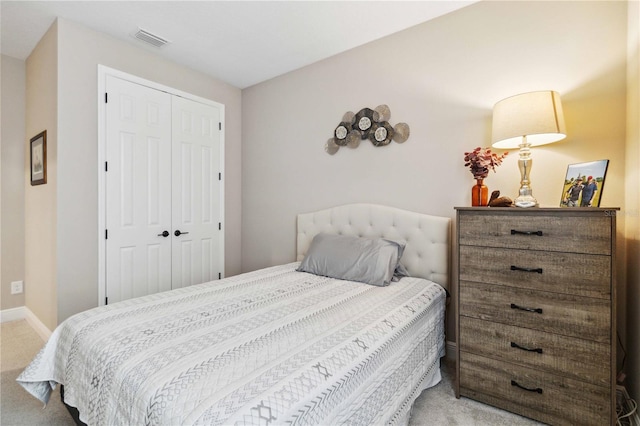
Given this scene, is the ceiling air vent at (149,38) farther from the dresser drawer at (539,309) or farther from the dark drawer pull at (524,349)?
the dark drawer pull at (524,349)

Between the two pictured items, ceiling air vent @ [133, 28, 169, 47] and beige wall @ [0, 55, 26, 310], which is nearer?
ceiling air vent @ [133, 28, 169, 47]

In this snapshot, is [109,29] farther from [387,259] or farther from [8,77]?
[387,259]

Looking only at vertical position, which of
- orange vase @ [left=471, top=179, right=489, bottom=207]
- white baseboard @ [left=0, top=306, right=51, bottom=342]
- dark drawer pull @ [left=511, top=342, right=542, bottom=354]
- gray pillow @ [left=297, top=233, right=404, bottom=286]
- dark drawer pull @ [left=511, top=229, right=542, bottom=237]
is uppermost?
orange vase @ [left=471, top=179, right=489, bottom=207]

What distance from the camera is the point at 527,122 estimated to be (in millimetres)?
1762

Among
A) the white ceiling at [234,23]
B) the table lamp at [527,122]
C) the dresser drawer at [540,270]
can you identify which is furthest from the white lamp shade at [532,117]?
the white ceiling at [234,23]

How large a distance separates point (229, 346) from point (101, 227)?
2135 millimetres

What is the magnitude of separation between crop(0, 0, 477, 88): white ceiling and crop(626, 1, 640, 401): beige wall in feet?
3.45

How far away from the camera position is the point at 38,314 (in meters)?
2.91

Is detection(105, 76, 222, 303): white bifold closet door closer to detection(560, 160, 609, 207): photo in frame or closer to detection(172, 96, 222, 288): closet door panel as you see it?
detection(172, 96, 222, 288): closet door panel

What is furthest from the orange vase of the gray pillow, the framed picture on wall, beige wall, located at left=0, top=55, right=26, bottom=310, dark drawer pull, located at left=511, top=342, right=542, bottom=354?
beige wall, located at left=0, top=55, right=26, bottom=310

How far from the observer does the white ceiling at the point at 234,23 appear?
231 centimetres

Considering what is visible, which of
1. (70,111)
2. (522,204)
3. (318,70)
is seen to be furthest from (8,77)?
(522,204)

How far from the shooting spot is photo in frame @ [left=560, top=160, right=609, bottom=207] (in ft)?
5.42

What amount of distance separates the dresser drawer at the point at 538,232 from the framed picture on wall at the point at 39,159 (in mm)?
3396
